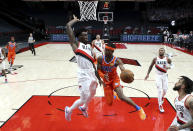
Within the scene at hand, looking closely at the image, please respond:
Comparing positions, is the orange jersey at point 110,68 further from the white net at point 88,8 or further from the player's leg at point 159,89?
the white net at point 88,8

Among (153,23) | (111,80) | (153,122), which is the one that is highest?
(153,23)

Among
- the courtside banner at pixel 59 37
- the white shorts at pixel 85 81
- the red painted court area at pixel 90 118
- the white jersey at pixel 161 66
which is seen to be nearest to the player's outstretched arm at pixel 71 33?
the white shorts at pixel 85 81

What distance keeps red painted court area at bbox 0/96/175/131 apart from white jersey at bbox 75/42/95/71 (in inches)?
58.7

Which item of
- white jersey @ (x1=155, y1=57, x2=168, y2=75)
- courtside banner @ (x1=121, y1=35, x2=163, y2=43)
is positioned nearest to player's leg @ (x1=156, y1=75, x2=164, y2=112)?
white jersey @ (x1=155, y1=57, x2=168, y2=75)

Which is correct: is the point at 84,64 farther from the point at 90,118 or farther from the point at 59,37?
the point at 59,37

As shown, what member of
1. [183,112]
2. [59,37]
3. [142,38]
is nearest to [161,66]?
[183,112]

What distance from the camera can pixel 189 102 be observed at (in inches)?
112

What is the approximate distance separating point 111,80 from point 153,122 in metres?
1.51

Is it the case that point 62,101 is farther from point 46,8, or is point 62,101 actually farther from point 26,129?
point 46,8

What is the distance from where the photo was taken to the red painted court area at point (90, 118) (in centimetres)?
457

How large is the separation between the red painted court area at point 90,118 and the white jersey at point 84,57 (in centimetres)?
149

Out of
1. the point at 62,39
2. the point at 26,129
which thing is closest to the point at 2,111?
the point at 26,129

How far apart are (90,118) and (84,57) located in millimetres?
1790

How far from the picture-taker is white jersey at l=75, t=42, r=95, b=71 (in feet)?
13.7
